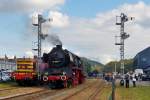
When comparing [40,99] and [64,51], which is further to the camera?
[64,51]

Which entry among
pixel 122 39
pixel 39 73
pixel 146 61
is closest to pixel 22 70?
pixel 39 73

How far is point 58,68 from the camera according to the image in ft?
164

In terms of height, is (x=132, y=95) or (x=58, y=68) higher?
(x=58, y=68)

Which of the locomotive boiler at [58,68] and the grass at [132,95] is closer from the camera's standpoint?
the grass at [132,95]

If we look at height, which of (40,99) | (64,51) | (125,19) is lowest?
(40,99)

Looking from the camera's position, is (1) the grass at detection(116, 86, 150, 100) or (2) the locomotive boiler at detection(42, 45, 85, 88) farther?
(2) the locomotive boiler at detection(42, 45, 85, 88)

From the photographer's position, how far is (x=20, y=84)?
53.3 m

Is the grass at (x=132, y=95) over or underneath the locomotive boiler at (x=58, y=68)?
underneath

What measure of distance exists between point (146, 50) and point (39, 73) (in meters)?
101

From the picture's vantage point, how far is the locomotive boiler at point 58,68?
48188 mm

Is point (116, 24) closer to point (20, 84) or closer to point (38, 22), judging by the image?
point (20, 84)

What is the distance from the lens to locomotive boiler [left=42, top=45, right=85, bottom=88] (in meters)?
48.2

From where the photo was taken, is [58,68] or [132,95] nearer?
[132,95]

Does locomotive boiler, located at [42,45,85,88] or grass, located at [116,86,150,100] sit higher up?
locomotive boiler, located at [42,45,85,88]
